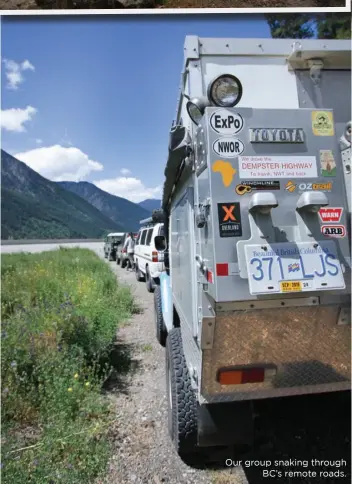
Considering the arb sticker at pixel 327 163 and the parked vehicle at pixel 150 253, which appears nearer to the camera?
the arb sticker at pixel 327 163

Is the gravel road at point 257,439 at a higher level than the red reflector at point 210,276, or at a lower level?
lower

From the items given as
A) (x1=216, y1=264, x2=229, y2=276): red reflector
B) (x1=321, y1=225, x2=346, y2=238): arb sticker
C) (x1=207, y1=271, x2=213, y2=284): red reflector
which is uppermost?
(x1=321, y1=225, x2=346, y2=238): arb sticker

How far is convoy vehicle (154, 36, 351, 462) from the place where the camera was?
6.13ft

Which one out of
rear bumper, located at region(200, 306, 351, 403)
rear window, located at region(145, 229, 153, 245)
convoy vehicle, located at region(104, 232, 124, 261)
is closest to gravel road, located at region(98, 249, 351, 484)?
rear bumper, located at region(200, 306, 351, 403)

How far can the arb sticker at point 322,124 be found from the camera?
1992 millimetres

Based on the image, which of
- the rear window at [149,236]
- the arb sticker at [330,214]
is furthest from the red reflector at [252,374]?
the rear window at [149,236]

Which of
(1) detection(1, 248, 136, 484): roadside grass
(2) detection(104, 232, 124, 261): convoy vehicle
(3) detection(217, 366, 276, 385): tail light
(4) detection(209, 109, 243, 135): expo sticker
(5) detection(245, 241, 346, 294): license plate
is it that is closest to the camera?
(5) detection(245, 241, 346, 294): license plate

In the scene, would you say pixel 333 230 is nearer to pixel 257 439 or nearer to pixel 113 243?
pixel 257 439

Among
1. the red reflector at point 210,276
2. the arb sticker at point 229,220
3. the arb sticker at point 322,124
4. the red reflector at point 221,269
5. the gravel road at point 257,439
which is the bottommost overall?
the gravel road at point 257,439

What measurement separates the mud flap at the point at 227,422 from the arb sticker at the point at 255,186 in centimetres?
138

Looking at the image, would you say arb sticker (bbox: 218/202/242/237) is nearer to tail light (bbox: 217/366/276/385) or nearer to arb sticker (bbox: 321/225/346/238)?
arb sticker (bbox: 321/225/346/238)

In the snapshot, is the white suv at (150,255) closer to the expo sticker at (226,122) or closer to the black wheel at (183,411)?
the black wheel at (183,411)

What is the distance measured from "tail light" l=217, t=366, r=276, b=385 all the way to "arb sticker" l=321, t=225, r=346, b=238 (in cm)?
82

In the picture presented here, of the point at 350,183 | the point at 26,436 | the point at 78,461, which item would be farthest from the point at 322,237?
the point at 26,436
